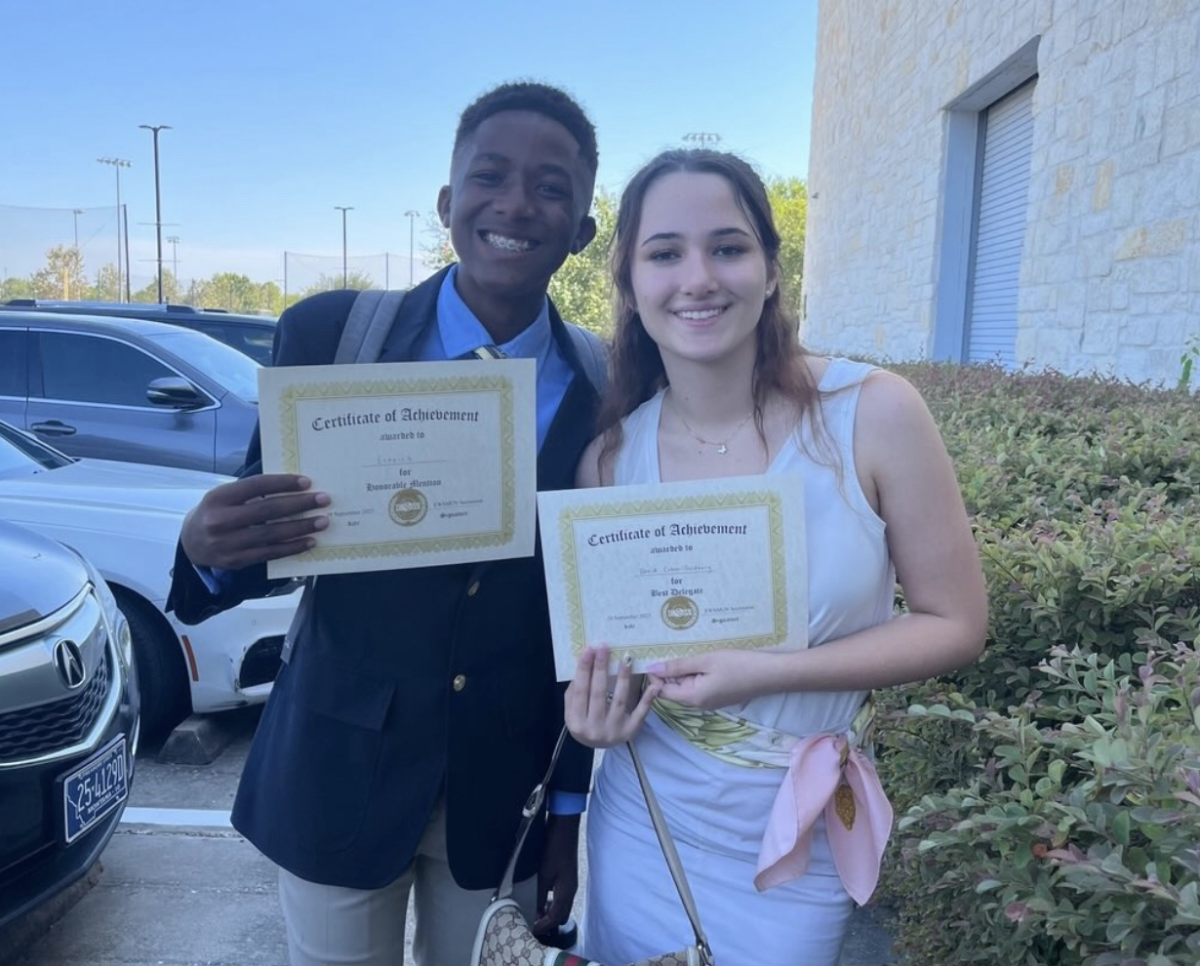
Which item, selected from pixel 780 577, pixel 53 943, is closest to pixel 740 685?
pixel 780 577

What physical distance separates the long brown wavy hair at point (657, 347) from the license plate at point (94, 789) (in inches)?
75.7

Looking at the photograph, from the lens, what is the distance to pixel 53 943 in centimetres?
306

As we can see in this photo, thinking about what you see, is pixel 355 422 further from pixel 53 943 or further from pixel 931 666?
pixel 53 943

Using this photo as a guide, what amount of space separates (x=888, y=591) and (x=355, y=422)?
0.89 meters

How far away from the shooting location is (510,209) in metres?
1.77

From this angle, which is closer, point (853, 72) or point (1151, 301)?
point (1151, 301)

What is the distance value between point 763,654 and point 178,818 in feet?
10.3

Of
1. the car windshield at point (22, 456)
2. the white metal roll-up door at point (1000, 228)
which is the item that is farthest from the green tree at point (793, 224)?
the car windshield at point (22, 456)

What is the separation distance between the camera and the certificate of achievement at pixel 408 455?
5.01 ft

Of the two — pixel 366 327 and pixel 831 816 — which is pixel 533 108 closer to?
pixel 366 327

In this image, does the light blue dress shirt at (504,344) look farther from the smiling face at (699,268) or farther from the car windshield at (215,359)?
the car windshield at (215,359)

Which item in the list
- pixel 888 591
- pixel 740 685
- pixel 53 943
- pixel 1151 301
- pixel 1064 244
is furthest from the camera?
pixel 1064 244

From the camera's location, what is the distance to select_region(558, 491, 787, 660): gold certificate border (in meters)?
1.53

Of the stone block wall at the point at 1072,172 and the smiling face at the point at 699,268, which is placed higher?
the stone block wall at the point at 1072,172
